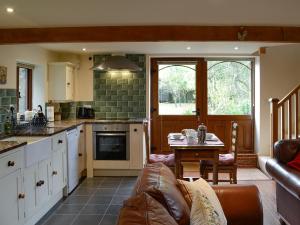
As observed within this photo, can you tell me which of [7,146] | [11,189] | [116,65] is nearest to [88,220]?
[11,189]

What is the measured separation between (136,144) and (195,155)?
1862mm

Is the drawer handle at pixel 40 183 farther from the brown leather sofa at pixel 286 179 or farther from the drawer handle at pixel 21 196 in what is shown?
the brown leather sofa at pixel 286 179

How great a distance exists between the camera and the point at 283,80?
6.45 metres

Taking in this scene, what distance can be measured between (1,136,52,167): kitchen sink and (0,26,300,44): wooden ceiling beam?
3.94ft

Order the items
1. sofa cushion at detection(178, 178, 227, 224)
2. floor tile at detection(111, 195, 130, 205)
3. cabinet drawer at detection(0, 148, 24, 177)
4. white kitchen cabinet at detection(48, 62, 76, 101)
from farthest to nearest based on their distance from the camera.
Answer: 1. white kitchen cabinet at detection(48, 62, 76, 101)
2. floor tile at detection(111, 195, 130, 205)
3. cabinet drawer at detection(0, 148, 24, 177)
4. sofa cushion at detection(178, 178, 227, 224)

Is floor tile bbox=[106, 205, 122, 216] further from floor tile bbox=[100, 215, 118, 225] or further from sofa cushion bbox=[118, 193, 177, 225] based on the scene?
sofa cushion bbox=[118, 193, 177, 225]

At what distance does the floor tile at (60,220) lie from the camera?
3836 millimetres

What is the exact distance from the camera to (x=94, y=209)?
4.28 meters

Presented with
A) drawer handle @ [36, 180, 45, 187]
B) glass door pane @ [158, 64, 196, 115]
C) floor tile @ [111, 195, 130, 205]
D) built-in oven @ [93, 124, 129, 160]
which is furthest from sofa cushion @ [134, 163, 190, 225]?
glass door pane @ [158, 64, 196, 115]

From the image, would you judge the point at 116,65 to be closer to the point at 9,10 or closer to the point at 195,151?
the point at 195,151

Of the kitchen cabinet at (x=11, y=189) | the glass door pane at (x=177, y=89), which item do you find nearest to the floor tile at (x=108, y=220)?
the kitchen cabinet at (x=11, y=189)

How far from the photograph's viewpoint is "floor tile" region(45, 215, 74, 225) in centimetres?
384

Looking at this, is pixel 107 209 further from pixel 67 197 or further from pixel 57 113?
pixel 57 113

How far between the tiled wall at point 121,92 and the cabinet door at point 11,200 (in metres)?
3.53
